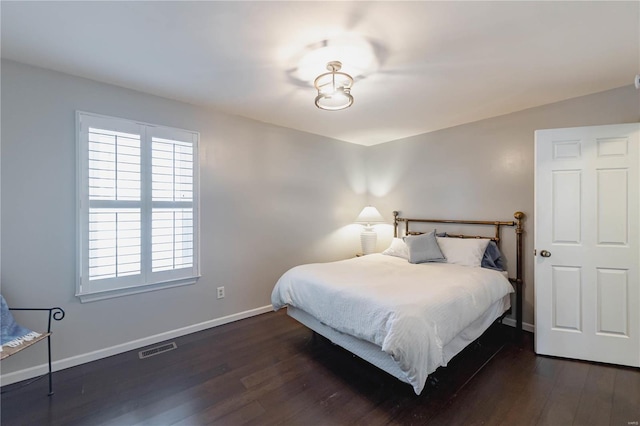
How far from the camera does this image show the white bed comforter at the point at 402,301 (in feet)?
5.56

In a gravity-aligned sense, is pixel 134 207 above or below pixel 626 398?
above

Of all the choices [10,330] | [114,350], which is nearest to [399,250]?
[114,350]

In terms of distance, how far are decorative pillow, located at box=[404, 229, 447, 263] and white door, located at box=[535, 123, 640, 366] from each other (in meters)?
0.95

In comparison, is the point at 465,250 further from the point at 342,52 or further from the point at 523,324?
the point at 342,52

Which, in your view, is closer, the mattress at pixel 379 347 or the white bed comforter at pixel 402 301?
the white bed comforter at pixel 402 301

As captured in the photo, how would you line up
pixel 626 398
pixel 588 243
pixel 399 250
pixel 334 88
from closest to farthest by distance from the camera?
pixel 626 398 → pixel 334 88 → pixel 588 243 → pixel 399 250

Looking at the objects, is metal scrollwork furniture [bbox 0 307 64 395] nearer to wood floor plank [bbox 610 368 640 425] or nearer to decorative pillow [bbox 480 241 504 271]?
wood floor plank [bbox 610 368 640 425]

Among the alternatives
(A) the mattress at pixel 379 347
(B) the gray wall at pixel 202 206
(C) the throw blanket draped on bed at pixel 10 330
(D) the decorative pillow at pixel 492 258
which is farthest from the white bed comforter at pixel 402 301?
(C) the throw blanket draped on bed at pixel 10 330

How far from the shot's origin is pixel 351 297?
2.09 metres

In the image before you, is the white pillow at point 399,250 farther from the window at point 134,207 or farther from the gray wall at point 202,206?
the window at point 134,207

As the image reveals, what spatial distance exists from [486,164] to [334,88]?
236 centimetres

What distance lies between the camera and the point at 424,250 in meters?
3.25

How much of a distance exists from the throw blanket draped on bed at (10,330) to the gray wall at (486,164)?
4178mm

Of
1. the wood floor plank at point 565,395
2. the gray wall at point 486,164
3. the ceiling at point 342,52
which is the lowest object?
the wood floor plank at point 565,395
